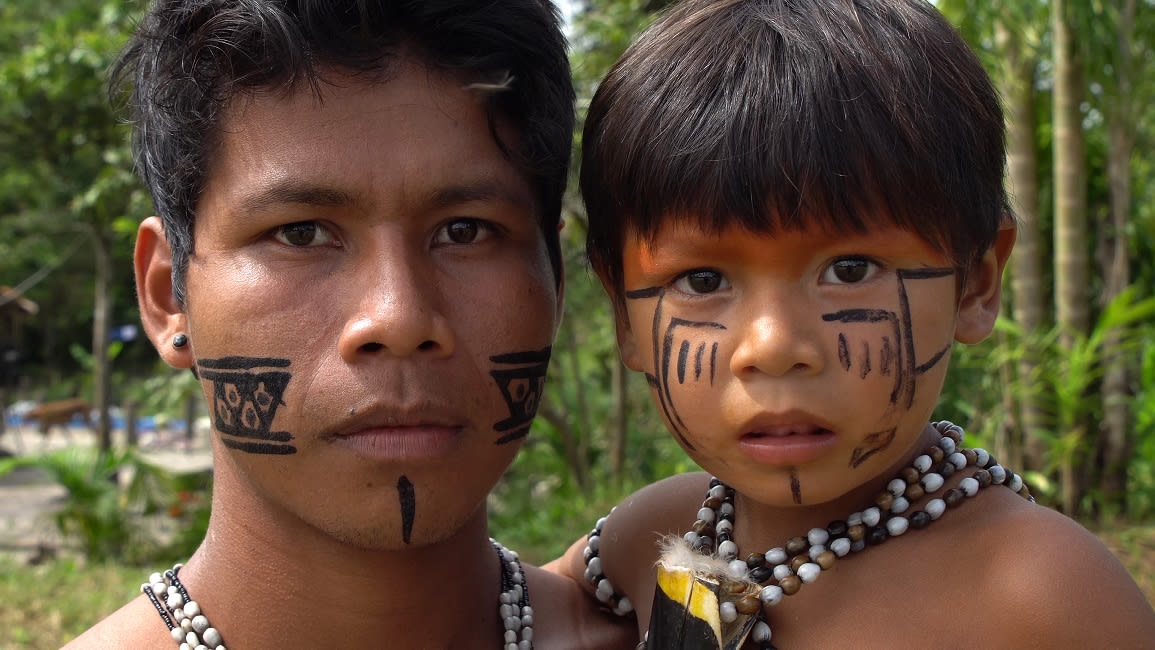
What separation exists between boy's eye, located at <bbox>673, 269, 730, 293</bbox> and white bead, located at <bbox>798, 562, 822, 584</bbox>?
1.56 feet

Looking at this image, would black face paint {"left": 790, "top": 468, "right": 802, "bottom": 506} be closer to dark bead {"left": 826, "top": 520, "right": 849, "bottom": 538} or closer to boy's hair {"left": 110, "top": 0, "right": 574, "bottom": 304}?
dark bead {"left": 826, "top": 520, "right": 849, "bottom": 538}

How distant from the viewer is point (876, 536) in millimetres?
1700

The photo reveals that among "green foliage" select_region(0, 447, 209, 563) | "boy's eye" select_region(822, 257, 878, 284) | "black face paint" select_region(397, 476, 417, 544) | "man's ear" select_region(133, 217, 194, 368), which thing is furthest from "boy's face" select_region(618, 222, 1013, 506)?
"green foliage" select_region(0, 447, 209, 563)

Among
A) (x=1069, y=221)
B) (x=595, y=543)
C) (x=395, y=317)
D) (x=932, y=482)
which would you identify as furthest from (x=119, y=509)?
(x=932, y=482)

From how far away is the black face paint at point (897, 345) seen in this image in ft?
5.19

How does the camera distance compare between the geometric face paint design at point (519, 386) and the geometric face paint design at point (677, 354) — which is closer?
the geometric face paint design at point (677, 354)

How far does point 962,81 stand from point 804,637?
94cm

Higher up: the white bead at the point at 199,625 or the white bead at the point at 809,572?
the white bead at the point at 809,572

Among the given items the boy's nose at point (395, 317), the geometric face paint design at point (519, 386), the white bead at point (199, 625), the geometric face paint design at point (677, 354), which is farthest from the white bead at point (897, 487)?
the white bead at point (199, 625)

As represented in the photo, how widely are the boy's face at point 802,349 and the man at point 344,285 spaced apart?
15.5 inches

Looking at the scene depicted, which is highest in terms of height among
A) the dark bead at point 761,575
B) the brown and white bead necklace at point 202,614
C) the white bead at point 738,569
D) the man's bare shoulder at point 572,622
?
the white bead at point 738,569

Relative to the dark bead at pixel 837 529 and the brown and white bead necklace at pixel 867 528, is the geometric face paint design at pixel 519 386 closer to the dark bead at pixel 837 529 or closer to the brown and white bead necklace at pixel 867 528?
the brown and white bead necklace at pixel 867 528

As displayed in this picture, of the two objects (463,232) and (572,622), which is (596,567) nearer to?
(572,622)

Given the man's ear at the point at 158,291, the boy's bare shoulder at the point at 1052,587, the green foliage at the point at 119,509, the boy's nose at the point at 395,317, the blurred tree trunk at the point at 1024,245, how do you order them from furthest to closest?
the green foliage at the point at 119,509 < the blurred tree trunk at the point at 1024,245 < the man's ear at the point at 158,291 < the boy's nose at the point at 395,317 < the boy's bare shoulder at the point at 1052,587
